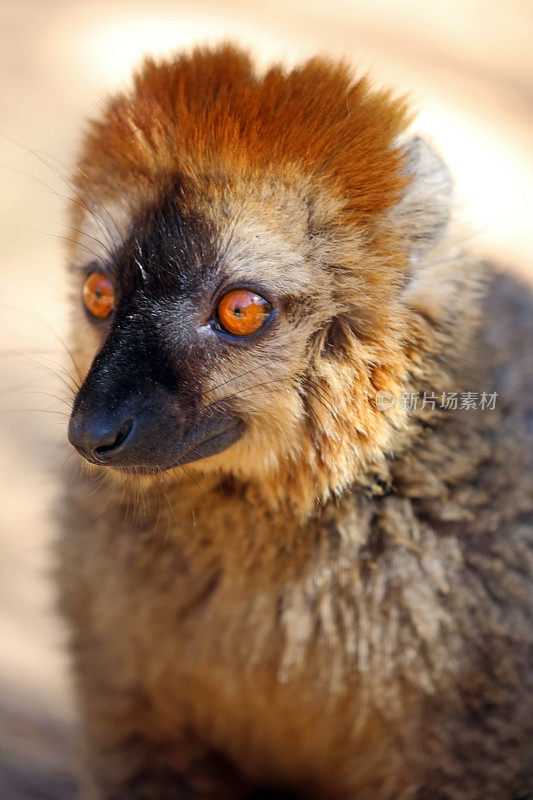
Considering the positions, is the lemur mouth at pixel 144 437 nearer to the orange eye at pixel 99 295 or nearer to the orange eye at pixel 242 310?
the orange eye at pixel 242 310

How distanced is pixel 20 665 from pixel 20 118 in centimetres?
541

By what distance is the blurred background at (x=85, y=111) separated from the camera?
4.64 m

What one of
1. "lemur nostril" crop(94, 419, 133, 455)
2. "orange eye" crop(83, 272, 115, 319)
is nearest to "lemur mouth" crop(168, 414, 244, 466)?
Answer: "lemur nostril" crop(94, 419, 133, 455)

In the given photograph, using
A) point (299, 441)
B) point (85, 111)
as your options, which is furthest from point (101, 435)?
point (85, 111)

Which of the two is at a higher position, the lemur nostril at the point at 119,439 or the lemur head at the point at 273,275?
the lemur head at the point at 273,275

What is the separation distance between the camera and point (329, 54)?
3010 mm

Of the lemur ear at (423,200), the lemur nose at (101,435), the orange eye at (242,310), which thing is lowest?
the lemur nose at (101,435)

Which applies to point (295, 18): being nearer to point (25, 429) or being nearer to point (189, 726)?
point (25, 429)

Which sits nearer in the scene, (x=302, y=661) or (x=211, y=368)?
(x=211, y=368)

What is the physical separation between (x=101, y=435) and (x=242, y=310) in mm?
601

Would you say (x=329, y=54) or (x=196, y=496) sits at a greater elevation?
(x=329, y=54)

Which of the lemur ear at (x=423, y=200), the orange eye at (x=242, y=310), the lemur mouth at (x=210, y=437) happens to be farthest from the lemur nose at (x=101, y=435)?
the lemur ear at (x=423, y=200)

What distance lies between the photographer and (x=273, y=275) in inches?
104

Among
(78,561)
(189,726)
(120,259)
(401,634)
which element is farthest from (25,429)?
(401,634)
